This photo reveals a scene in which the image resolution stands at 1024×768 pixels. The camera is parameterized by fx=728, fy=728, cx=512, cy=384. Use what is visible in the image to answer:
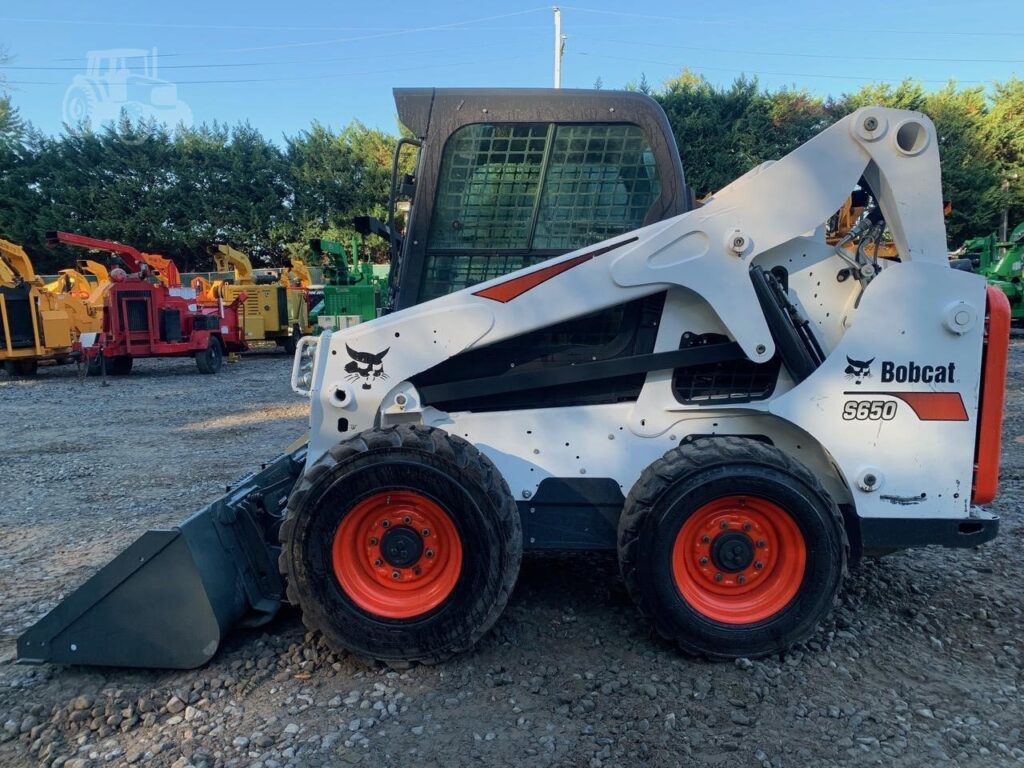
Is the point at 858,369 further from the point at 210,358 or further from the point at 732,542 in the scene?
the point at 210,358

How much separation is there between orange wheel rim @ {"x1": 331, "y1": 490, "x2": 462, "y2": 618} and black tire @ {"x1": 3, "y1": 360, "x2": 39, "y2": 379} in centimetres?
1419

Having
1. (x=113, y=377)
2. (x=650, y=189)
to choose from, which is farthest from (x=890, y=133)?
(x=113, y=377)

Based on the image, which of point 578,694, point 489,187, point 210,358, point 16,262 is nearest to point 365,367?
point 489,187

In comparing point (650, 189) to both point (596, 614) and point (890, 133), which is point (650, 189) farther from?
point (596, 614)

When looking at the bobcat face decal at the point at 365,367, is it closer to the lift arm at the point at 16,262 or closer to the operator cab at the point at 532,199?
the operator cab at the point at 532,199

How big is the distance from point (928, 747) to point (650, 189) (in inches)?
99.3

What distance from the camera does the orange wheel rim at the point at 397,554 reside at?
3064 mm

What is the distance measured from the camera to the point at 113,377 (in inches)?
571

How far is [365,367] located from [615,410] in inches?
45.3

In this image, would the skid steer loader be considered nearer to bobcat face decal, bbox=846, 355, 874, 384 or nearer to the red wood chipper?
bobcat face decal, bbox=846, 355, 874, 384

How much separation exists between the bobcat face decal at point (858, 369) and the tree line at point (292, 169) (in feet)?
80.2

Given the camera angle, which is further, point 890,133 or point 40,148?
point 40,148

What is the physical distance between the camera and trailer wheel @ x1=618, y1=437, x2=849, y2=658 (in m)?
3.00

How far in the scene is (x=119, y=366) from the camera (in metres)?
15.0
